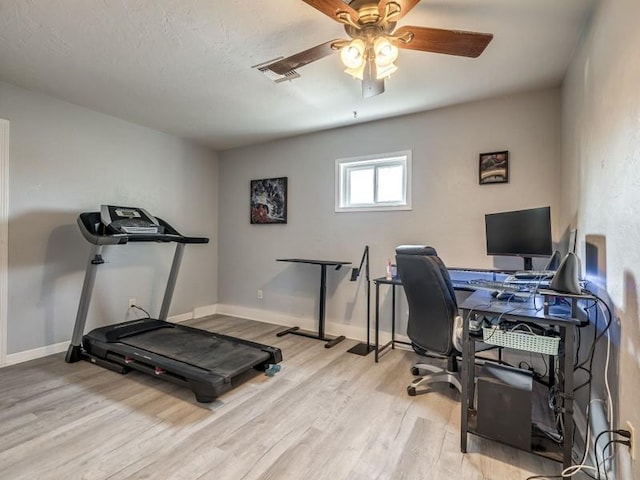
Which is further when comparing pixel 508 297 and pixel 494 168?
pixel 494 168

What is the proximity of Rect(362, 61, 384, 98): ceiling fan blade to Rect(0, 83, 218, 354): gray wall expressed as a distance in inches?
120

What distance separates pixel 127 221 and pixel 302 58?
7.34 ft

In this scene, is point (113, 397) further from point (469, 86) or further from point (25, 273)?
point (469, 86)

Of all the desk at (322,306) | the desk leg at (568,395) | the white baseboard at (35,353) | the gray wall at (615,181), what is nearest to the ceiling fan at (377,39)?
the gray wall at (615,181)

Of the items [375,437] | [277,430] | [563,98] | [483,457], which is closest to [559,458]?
[483,457]

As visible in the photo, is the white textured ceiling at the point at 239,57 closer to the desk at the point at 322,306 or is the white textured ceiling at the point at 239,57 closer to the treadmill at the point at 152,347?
the treadmill at the point at 152,347

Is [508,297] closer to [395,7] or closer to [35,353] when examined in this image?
[395,7]

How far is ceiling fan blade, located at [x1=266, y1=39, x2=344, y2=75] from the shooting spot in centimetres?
177

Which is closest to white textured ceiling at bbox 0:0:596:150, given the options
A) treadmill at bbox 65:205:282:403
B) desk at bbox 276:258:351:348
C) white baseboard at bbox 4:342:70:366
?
treadmill at bbox 65:205:282:403

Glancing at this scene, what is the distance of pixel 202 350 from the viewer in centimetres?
277

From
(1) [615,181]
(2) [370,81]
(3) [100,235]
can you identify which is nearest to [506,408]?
(1) [615,181]

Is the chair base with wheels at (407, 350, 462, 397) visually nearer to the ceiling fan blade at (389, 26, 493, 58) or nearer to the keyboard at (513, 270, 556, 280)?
the keyboard at (513, 270, 556, 280)

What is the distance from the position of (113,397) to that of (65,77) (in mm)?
2559

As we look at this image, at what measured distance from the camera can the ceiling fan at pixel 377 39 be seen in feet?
4.97
